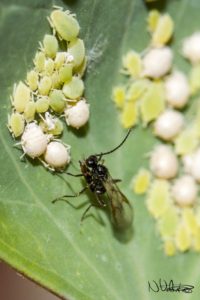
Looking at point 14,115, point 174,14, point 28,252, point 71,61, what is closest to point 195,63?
point 174,14

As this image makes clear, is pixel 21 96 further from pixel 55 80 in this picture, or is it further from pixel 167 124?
pixel 167 124

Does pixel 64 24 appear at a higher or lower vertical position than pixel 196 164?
higher

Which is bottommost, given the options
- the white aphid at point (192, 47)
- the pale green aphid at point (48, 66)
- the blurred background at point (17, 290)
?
the blurred background at point (17, 290)

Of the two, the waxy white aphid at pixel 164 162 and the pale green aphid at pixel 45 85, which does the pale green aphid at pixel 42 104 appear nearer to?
the pale green aphid at pixel 45 85

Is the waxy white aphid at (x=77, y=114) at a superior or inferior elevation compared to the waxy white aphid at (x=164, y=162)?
superior

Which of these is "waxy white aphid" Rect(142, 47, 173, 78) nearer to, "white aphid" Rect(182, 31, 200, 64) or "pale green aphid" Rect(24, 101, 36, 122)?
"white aphid" Rect(182, 31, 200, 64)

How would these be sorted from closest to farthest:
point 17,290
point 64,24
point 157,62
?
point 64,24 → point 157,62 → point 17,290
